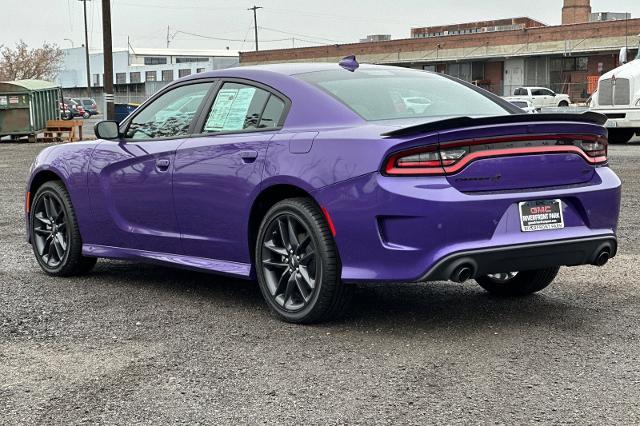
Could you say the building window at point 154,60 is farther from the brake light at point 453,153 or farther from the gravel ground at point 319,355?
the brake light at point 453,153

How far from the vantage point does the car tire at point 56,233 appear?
7.14m

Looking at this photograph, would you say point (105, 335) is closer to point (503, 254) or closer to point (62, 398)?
point (62, 398)

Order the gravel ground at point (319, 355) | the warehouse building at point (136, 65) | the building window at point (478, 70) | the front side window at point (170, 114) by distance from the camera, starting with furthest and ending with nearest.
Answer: the warehouse building at point (136, 65) → the building window at point (478, 70) → the front side window at point (170, 114) → the gravel ground at point (319, 355)

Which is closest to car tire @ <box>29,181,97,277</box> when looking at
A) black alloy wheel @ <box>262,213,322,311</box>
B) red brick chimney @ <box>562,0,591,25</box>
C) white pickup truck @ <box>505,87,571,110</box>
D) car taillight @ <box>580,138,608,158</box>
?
black alloy wheel @ <box>262,213,322,311</box>

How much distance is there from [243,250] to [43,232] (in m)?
2.37

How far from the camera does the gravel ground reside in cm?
398

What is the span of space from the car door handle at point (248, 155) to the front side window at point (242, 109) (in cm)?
22

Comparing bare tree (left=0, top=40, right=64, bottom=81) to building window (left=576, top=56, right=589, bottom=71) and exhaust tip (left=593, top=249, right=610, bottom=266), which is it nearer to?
building window (left=576, top=56, right=589, bottom=71)

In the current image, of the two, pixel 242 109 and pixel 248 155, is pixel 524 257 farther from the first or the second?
pixel 242 109

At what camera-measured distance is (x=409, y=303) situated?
607 centimetres

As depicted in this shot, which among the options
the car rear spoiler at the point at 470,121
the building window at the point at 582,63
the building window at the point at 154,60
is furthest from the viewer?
the building window at the point at 154,60

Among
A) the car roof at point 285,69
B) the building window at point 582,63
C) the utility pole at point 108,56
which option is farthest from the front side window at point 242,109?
the building window at point 582,63

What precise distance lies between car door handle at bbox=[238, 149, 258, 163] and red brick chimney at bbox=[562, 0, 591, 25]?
73061 mm

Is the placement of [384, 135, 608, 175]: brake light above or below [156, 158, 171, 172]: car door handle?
above
